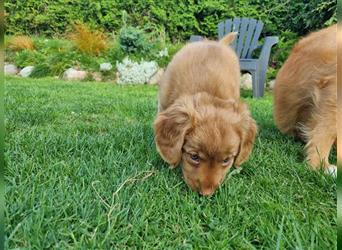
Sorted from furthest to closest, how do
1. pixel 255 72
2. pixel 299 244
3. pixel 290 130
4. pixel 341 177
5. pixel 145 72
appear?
pixel 145 72
pixel 255 72
pixel 290 130
pixel 299 244
pixel 341 177

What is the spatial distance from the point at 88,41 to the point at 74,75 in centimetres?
148

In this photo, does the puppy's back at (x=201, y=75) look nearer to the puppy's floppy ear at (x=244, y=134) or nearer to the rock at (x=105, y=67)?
the puppy's floppy ear at (x=244, y=134)

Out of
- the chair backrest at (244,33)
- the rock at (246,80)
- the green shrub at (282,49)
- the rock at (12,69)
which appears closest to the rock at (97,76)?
the rock at (12,69)

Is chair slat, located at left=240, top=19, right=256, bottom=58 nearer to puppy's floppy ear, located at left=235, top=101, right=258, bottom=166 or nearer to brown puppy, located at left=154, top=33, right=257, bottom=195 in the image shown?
brown puppy, located at left=154, top=33, right=257, bottom=195

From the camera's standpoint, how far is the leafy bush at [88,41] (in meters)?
11.4

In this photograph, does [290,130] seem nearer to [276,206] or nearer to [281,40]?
[276,206]

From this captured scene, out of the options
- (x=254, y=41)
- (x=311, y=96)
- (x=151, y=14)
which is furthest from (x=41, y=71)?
(x=311, y=96)

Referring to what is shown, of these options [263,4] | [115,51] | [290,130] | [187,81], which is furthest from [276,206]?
[263,4]

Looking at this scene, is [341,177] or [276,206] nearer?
[341,177]

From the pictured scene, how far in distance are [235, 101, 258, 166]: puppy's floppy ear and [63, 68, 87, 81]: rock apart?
8.38 m

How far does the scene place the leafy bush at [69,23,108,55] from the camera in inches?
450

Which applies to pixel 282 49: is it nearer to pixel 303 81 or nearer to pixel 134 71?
pixel 134 71

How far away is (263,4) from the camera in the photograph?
1235cm

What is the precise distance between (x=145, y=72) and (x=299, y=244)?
9.17 metres
